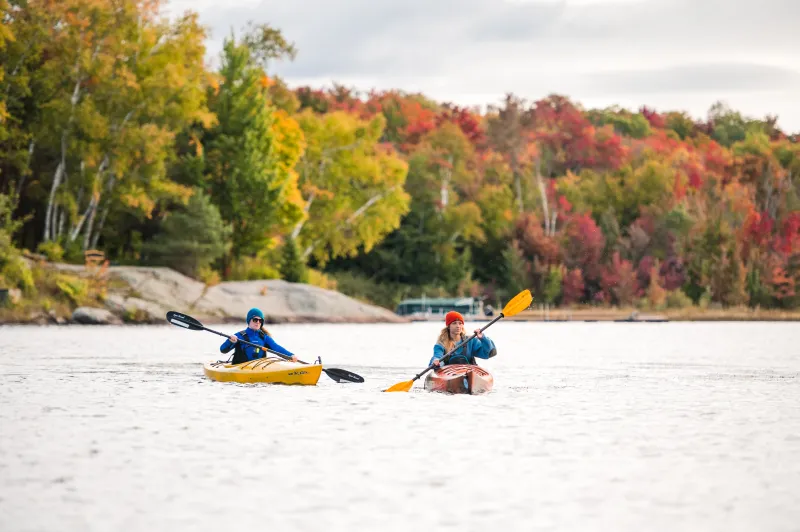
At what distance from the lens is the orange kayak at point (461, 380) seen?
58.3 ft

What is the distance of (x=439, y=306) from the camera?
209 feet

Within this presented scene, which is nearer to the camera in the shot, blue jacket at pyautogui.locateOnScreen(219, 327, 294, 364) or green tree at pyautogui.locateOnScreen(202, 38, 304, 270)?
blue jacket at pyautogui.locateOnScreen(219, 327, 294, 364)

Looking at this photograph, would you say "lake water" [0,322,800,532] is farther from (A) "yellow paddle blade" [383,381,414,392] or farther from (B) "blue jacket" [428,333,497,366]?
(B) "blue jacket" [428,333,497,366]

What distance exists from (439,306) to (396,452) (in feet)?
171

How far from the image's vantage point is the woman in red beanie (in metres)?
18.2

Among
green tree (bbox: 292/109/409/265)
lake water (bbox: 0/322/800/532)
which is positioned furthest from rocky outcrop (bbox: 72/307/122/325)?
lake water (bbox: 0/322/800/532)

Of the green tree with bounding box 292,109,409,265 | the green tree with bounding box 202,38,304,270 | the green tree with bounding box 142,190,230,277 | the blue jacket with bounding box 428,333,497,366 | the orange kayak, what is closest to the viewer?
the orange kayak

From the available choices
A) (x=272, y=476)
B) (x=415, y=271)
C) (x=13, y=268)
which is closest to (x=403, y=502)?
(x=272, y=476)

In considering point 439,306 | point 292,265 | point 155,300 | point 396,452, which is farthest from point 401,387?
point 439,306

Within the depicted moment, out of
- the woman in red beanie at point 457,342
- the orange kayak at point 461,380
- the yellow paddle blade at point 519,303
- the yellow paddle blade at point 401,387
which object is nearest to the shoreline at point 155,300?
the yellow paddle blade at point 519,303

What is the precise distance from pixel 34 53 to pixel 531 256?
97.9 feet

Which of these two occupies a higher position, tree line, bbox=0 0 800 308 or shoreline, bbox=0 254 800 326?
tree line, bbox=0 0 800 308

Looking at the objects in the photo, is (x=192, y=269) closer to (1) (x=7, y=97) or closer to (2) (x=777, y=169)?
(1) (x=7, y=97)

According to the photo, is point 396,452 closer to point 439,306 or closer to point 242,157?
point 242,157
